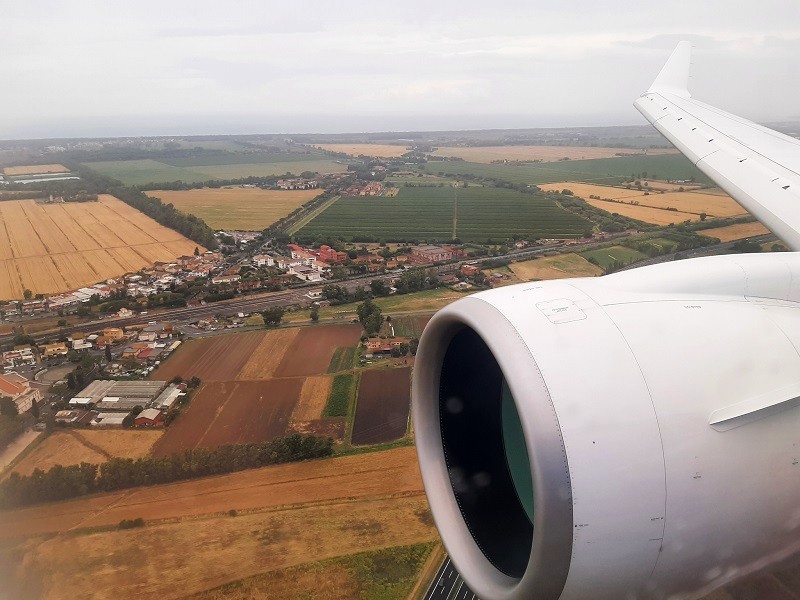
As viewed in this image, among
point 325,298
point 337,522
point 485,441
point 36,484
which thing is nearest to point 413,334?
point 325,298

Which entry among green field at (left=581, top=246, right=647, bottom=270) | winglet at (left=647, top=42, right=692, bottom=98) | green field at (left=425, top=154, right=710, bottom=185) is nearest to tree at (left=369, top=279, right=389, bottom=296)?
green field at (left=581, top=246, right=647, bottom=270)

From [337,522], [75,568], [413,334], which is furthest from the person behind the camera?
[413,334]

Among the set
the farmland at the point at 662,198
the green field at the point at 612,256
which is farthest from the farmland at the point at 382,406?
the farmland at the point at 662,198

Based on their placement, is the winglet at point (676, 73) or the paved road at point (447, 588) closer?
the paved road at point (447, 588)

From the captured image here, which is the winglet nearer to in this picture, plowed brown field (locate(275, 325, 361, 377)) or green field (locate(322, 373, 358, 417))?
green field (locate(322, 373, 358, 417))

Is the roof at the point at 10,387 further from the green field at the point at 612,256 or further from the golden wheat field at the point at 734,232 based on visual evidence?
the golden wheat field at the point at 734,232

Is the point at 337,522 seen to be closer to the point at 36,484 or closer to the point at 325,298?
the point at 36,484
